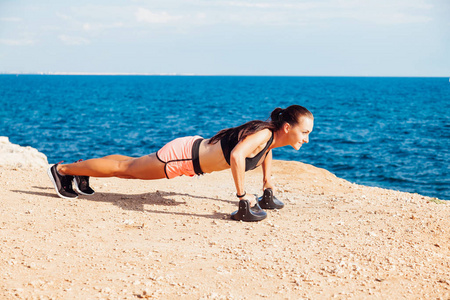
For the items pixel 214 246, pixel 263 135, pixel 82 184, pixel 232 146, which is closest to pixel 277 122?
pixel 263 135

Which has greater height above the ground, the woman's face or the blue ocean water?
the woman's face

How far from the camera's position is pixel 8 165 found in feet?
32.1

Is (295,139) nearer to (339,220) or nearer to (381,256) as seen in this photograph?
(339,220)

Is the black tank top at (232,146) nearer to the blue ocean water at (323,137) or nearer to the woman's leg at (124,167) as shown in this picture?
the woman's leg at (124,167)

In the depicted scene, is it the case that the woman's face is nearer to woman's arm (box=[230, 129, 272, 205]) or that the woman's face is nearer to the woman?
the woman

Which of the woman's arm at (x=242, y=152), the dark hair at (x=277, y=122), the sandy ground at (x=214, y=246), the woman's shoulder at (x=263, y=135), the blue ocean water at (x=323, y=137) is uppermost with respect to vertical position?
the dark hair at (x=277, y=122)

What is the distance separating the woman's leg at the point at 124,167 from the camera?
232 inches

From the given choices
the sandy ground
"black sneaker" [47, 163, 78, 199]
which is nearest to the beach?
the sandy ground

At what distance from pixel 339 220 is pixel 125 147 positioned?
71.0 feet

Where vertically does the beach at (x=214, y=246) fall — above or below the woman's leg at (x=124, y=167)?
below

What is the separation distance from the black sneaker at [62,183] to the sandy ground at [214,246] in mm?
132

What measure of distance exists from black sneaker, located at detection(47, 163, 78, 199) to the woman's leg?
295 mm

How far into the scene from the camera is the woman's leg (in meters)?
5.89

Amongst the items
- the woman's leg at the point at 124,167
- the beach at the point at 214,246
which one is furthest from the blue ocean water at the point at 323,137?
the woman's leg at the point at 124,167
